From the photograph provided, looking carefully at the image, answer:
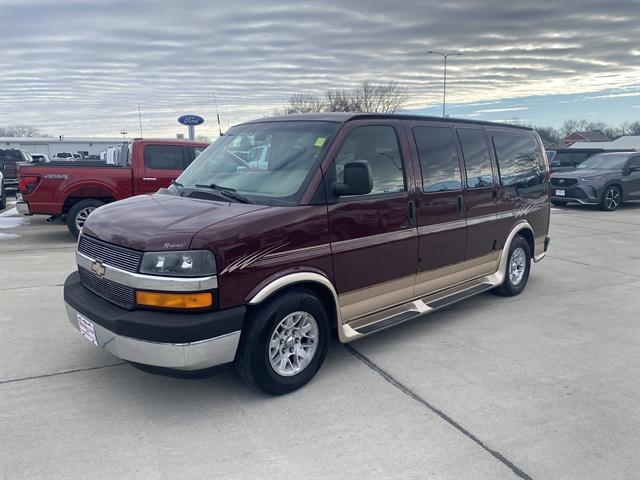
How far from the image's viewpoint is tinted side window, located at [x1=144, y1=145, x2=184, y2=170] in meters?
9.97

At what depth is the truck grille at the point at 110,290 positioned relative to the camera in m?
3.32

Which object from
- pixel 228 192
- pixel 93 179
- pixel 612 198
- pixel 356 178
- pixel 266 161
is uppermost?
pixel 266 161

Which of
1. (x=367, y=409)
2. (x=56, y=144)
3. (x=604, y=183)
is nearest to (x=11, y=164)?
(x=367, y=409)

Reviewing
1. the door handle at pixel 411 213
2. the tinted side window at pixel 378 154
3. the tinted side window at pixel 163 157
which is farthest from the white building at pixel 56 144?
the door handle at pixel 411 213

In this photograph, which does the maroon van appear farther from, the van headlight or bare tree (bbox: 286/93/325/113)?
bare tree (bbox: 286/93/325/113)

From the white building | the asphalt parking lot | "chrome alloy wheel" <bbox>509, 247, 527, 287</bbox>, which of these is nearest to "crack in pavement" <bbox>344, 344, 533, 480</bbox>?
the asphalt parking lot

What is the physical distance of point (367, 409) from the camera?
3.51 metres

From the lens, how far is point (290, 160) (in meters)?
4.05

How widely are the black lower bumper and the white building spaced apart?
206 ft

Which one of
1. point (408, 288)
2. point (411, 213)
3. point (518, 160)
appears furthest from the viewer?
point (518, 160)

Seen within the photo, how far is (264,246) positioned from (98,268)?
1232mm

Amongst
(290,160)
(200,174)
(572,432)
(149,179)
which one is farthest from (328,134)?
(149,179)

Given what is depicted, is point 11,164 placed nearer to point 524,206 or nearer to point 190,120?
point 190,120

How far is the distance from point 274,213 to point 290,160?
0.69 meters
